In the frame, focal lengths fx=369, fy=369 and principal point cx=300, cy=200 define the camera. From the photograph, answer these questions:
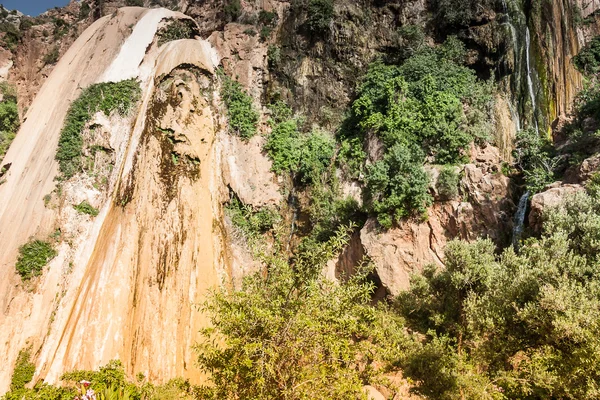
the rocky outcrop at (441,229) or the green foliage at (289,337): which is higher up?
the rocky outcrop at (441,229)

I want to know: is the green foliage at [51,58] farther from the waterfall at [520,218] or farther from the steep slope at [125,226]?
the waterfall at [520,218]

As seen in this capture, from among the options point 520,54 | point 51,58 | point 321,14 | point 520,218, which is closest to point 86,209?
point 321,14

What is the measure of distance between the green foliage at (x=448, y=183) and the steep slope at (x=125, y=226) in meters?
11.1

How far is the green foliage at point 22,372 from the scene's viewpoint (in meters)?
15.3

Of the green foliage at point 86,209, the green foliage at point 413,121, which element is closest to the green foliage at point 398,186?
the green foliage at point 413,121

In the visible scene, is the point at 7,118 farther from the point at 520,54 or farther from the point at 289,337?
the point at 520,54

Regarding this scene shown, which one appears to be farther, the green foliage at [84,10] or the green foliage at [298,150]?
the green foliage at [84,10]

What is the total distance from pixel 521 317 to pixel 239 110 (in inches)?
738

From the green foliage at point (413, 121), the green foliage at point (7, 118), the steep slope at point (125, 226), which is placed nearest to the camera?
the steep slope at point (125, 226)

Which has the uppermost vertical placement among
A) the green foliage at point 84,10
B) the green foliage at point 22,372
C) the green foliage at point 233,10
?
the green foliage at point 84,10

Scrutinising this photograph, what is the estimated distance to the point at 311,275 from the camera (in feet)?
22.7

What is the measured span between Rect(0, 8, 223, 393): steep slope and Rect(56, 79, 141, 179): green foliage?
1.78ft

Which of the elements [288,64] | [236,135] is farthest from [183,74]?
[288,64]

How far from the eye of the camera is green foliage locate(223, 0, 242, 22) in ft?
86.1
